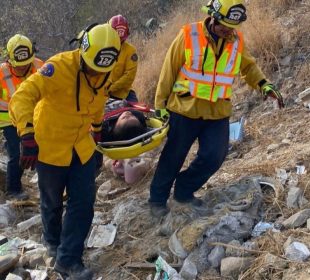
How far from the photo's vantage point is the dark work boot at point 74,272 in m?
3.70

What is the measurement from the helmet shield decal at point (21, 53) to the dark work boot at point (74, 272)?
221cm

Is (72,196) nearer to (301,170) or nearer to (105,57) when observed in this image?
(105,57)

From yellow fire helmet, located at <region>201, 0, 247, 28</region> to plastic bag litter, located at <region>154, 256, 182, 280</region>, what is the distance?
1638mm

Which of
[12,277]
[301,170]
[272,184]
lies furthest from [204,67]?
[12,277]

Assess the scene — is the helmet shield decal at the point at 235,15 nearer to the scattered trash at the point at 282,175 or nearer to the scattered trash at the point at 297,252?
the scattered trash at the point at 282,175

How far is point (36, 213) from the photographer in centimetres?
517

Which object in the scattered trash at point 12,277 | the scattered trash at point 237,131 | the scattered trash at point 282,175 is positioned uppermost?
the scattered trash at point 282,175

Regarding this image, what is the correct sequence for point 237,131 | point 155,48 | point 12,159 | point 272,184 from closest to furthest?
point 272,184 → point 12,159 → point 237,131 → point 155,48

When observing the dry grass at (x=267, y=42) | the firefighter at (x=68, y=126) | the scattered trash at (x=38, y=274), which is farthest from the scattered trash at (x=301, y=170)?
the dry grass at (x=267, y=42)

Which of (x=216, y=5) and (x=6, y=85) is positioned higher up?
(x=216, y=5)

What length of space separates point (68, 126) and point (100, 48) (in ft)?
1.81

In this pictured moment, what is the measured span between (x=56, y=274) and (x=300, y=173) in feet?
6.40

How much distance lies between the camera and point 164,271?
140 inches

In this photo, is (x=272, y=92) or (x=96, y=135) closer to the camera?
(x=96, y=135)
